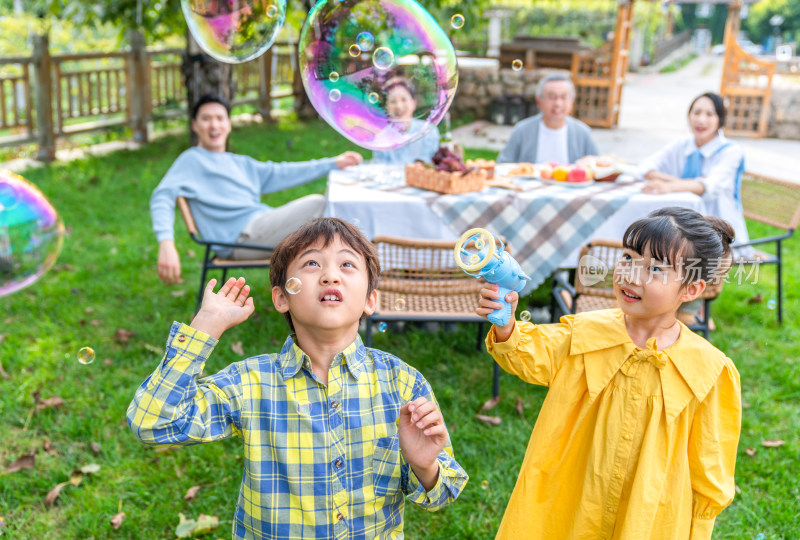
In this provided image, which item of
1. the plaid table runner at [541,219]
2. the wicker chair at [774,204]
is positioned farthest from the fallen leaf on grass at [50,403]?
the wicker chair at [774,204]

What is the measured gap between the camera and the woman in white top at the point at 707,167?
4.11m

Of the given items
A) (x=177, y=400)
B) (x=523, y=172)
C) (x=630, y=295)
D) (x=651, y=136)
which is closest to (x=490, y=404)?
(x=523, y=172)

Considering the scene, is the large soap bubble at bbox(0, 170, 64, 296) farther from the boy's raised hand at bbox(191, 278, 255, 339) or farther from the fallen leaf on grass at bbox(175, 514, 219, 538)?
the boy's raised hand at bbox(191, 278, 255, 339)

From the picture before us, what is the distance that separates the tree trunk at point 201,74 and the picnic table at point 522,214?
4977 mm

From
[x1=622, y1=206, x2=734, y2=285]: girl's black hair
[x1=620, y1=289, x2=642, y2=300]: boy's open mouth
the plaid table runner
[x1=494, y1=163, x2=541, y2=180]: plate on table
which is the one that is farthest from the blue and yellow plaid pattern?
[x1=494, y1=163, x2=541, y2=180]: plate on table

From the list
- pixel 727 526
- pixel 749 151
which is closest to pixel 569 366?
pixel 727 526

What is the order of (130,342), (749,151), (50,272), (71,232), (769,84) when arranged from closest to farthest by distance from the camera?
(130,342) → (50,272) → (71,232) → (749,151) → (769,84)

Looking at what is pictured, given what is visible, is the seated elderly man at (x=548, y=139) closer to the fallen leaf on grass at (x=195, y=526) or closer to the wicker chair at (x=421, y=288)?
the wicker chair at (x=421, y=288)

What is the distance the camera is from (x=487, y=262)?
1.55 m

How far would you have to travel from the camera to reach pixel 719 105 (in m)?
4.30

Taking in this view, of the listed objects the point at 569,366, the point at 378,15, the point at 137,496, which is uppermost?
the point at 378,15

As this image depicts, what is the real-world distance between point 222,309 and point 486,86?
11.8 m

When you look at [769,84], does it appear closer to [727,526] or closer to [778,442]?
[778,442]

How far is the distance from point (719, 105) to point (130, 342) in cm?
369
